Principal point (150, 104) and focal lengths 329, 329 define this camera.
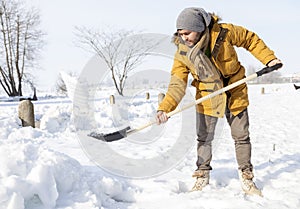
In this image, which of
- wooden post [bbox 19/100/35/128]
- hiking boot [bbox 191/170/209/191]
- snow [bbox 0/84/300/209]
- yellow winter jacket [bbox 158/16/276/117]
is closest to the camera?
snow [bbox 0/84/300/209]

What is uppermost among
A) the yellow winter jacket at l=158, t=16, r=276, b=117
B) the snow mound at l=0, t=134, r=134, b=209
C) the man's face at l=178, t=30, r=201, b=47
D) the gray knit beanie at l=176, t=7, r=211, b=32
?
the gray knit beanie at l=176, t=7, r=211, b=32

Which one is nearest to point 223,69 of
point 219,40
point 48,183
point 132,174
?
point 219,40

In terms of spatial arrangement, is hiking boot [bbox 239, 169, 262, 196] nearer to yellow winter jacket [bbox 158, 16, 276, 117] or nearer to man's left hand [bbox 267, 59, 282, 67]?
yellow winter jacket [bbox 158, 16, 276, 117]

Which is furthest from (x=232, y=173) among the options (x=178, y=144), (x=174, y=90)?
(x=178, y=144)

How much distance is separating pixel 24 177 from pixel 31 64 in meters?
27.5

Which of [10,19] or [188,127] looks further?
[10,19]

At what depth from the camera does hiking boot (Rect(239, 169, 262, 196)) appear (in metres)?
2.85

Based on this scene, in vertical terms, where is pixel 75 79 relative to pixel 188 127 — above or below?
above

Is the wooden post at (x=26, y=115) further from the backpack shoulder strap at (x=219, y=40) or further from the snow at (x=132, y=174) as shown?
the backpack shoulder strap at (x=219, y=40)

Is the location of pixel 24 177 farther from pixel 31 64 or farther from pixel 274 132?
pixel 31 64

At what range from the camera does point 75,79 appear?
882cm

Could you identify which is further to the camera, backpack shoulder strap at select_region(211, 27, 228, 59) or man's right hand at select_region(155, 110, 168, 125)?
man's right hand at select_region(155, 110, 168, 125)

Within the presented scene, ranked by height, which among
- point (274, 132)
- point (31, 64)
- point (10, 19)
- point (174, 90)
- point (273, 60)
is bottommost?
point (274, 132)

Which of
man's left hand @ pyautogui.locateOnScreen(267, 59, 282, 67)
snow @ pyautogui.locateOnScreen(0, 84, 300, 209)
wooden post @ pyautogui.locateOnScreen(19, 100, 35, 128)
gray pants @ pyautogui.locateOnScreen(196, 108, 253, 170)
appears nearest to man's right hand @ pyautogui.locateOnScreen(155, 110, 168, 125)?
gray pants @ pyautogui.locateOnScreen(196, 108, 253, 170)
